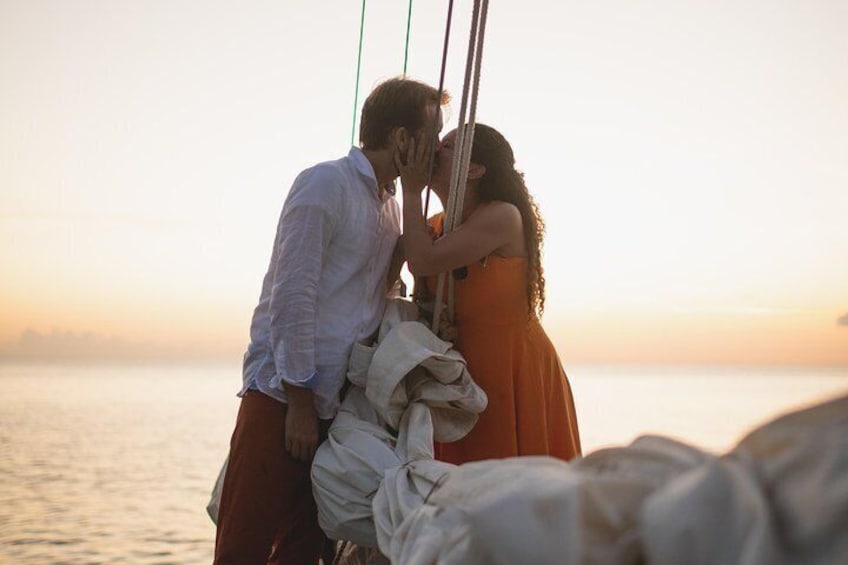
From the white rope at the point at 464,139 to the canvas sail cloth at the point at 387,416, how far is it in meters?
0.23

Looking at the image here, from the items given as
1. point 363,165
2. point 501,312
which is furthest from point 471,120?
point 501,312

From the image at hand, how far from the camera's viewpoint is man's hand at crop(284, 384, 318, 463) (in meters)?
2.44

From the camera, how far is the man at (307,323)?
7.97 ft

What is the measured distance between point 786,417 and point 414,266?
5.75 feet

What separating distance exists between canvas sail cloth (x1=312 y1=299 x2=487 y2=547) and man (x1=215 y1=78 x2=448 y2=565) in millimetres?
73

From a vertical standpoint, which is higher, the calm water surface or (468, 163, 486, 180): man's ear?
(468, 163, 486, 180): man's ear

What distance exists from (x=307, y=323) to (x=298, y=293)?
0.08 metres

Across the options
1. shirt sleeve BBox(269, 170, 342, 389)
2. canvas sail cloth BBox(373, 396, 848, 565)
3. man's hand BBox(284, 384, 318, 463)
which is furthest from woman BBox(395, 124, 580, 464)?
canvas sail cloth BBox(373, 396, 848, 565)

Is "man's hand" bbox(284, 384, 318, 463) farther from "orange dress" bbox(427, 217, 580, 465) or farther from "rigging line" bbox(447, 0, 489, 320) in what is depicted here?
"rigging line" bbox(447, 0, 489, 320)

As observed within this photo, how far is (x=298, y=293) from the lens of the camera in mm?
2422

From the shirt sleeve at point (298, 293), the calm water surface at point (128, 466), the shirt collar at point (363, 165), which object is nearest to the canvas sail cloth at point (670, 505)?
the calm water surface at point (128, 466)

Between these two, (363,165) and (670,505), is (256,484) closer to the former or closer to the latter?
(363,165)

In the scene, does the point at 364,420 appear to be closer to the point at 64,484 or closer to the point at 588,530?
A: the point at 588,530

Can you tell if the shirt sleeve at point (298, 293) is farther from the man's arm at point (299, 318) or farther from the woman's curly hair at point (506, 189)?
the woman's curly hair at point (506, 189)
